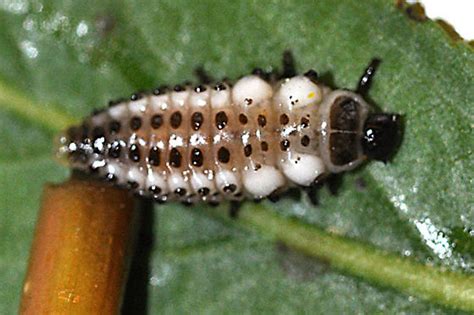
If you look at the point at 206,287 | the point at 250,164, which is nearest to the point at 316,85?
the point at 250,164

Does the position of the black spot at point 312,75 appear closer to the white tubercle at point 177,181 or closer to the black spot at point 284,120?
the black spot at point 284,120

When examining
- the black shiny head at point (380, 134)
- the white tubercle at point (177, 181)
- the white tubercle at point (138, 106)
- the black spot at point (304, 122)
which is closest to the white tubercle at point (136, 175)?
the white tubercle at point (177, 181)

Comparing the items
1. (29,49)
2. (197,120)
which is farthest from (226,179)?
(29,49)

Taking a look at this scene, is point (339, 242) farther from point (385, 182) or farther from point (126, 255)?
point (126, 255)

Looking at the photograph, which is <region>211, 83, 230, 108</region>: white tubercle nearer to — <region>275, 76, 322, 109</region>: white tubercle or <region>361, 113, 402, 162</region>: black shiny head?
<region>275, 76, 322, 109</region>: white tubercle

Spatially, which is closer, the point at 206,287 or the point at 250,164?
the point at 250,164

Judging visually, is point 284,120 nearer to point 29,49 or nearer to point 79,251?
point 79,251
